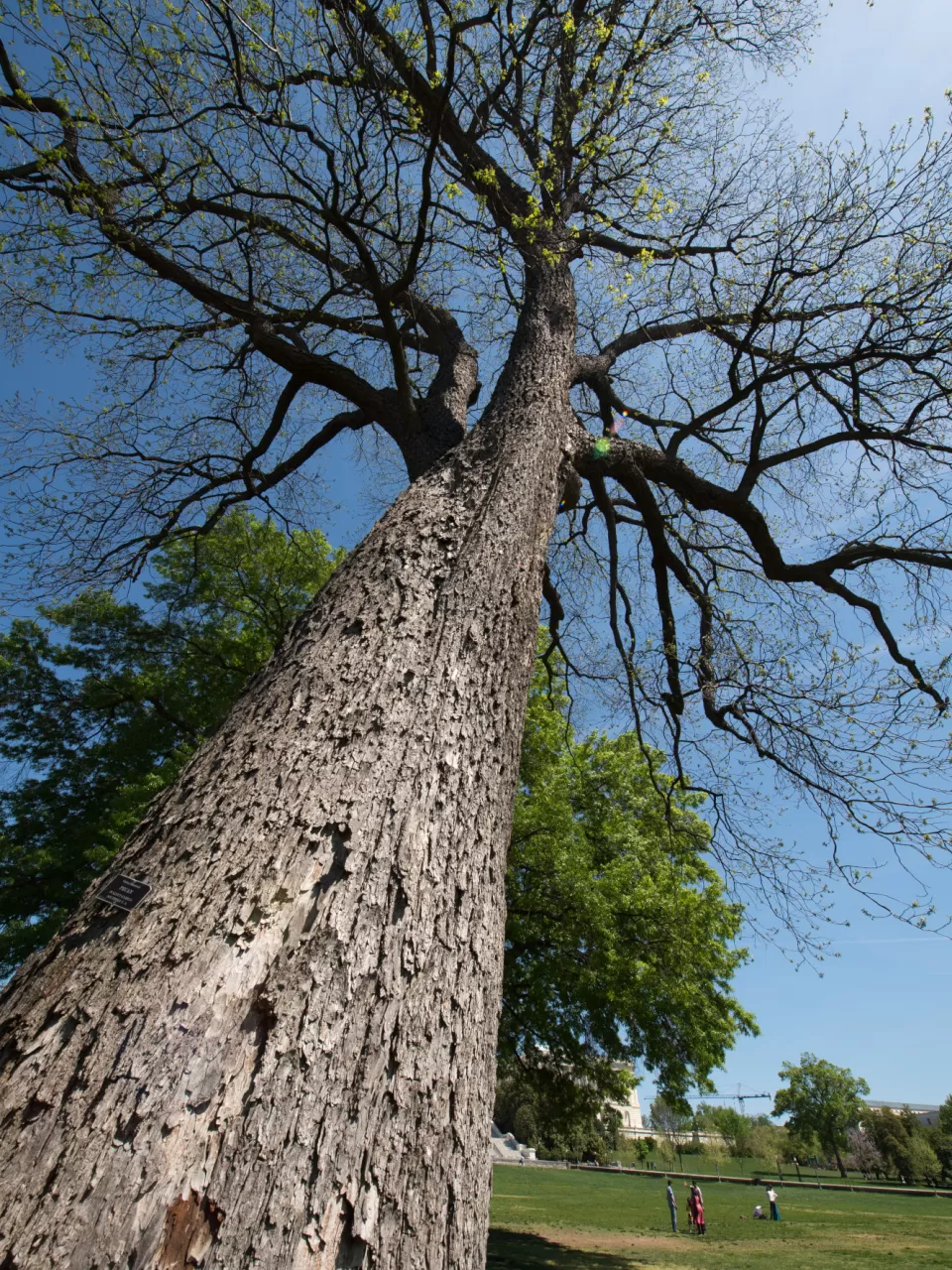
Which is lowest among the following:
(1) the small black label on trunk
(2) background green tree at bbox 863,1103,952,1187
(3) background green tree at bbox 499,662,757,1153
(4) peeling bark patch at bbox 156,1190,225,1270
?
(4) peeling bark patch at bbox 156,1190,225,1270

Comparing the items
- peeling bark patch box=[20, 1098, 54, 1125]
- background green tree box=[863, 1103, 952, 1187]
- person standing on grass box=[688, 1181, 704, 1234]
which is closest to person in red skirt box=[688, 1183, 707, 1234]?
person standing on grass box=[688, 1181, 704, 1234]

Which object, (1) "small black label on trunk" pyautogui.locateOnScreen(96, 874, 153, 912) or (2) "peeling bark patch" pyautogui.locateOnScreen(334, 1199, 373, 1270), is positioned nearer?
(2) "peeling bark patch" pyautogui.locateOnScreen(334, 1199, 373, 1270)

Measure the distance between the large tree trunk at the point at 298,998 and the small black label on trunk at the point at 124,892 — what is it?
0.03m

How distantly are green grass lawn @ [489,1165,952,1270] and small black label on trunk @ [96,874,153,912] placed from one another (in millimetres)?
11995

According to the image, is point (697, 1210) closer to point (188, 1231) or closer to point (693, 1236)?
point (693, 1236)

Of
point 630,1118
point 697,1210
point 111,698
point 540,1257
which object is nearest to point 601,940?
point 540,1257

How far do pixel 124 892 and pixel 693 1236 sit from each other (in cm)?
2440

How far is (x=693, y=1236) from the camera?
19094mm

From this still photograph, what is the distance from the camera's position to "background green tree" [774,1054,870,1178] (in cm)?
6238

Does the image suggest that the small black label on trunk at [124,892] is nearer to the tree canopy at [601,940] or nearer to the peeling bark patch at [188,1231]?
the peeling bark patch at [188,1231]

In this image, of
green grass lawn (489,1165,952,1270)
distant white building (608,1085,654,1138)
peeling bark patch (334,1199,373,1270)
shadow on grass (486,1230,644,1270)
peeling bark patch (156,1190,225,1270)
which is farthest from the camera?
distant white building (608,1085,654,1138)

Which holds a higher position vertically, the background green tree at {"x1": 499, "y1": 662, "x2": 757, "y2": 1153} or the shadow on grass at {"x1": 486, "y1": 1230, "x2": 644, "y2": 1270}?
the background green tree at {"x1": 499, "y1": 662, "x2": 757, "y2": 1153}

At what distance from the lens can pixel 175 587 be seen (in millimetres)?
14211

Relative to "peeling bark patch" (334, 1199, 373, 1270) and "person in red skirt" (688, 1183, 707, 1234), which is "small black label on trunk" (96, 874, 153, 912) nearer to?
"peeling bark patch" (334, 1199, 373, 1270)
